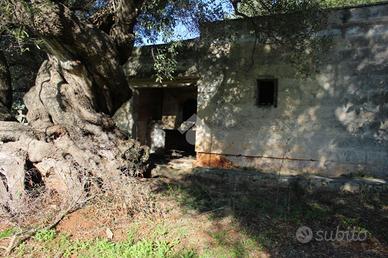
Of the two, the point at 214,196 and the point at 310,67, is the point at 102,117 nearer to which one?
the point at 214,196

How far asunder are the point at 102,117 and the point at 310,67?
5.24 metres

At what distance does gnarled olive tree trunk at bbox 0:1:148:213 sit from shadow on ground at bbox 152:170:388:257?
1.17 meters

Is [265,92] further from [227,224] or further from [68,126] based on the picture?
[227,224]

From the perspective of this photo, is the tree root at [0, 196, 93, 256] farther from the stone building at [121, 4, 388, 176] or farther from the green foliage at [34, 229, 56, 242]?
the stone building at [121, 4, 388, 176]

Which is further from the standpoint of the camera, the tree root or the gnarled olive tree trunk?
the gnarled olive tree trunk

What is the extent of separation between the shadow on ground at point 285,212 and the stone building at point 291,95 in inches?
81.5

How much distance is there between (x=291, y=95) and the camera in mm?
9805

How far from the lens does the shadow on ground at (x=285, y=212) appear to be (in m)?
4.64

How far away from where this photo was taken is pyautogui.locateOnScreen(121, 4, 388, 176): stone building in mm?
8836

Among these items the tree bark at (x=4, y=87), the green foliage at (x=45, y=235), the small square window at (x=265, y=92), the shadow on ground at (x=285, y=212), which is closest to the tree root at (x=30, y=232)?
the green foliage at (x=45, y=235)

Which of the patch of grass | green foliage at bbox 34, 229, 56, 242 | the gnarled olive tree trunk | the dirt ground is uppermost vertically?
the gnarled olive tree trunk

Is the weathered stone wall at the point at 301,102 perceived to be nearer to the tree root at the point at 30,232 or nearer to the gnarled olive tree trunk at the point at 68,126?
the gnarled olive tree trunk at the point at 68,126

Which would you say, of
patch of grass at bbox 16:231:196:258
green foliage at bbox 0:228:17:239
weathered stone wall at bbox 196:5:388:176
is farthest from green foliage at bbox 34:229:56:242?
weathered stone wall at bbox 196:5:388:176

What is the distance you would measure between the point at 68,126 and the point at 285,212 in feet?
13.0
